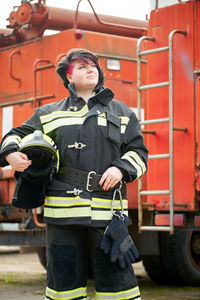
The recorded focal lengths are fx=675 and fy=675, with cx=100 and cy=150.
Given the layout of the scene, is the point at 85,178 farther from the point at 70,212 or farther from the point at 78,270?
the point at 78,270

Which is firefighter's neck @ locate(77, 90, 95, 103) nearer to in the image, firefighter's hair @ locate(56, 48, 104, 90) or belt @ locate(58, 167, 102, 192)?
firefighter's hair @ locate(56, 48, 104, 90)

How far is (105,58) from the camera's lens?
7230 mm

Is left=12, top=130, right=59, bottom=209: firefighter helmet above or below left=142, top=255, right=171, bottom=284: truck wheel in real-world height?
above

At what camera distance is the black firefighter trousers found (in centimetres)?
351

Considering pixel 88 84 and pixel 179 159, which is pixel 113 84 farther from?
pixel 88 84

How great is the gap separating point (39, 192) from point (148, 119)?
271 centimetres

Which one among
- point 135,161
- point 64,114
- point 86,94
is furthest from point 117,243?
point 86,94

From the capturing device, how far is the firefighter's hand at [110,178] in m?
3.52

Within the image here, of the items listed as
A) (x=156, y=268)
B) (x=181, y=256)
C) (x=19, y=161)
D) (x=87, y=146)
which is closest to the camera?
(x=19, y=161)

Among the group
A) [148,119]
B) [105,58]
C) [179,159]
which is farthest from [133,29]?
[179,159]

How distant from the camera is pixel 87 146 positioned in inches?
142

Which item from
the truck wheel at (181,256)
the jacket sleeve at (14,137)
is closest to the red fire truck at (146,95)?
the truck wheel at (181,256)

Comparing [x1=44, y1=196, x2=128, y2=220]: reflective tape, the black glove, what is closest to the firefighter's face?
[x1=44, y1=196, x2=128, y2=220]: reflective tape

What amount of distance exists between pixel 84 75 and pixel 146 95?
10.2ft
